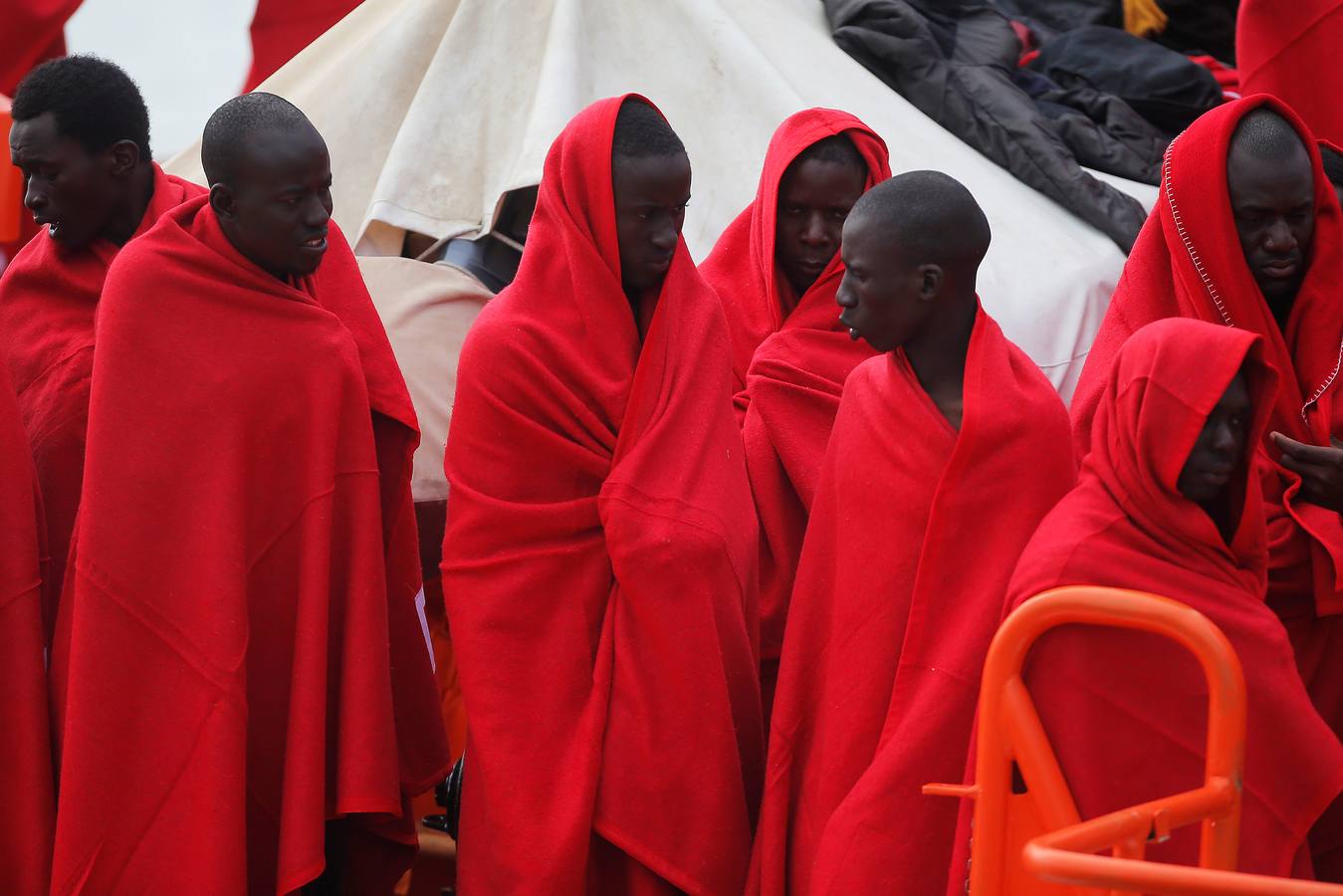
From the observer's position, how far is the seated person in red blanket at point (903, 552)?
120 inches

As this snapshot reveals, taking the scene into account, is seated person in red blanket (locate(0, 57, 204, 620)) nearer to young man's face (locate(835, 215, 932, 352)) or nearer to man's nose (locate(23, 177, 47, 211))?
man's nose (locate(23, 177, 47, 211))

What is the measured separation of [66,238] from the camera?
398cm

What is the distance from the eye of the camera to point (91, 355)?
3863mm

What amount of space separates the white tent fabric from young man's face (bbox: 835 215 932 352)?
87.6 inches

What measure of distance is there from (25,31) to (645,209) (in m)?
4.93

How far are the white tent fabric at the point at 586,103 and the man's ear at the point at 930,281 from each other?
2210 millimetres

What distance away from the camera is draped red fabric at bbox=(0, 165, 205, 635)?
3.85 meters

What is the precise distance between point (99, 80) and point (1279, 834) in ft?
9.89

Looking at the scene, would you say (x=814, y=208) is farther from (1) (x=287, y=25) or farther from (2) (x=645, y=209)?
(1) (x=287, y=25)

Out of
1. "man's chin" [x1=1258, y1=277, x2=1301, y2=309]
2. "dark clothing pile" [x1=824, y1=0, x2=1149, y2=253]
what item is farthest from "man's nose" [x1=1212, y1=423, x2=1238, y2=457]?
"dark clothing pile" [x1=824, y1=0, x2=1149, y2=253]

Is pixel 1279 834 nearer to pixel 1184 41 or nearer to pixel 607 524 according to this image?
pixel 607 524

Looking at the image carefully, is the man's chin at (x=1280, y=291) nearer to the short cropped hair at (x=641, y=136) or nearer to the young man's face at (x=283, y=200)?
the short cropped hair at (x=641, y=136)

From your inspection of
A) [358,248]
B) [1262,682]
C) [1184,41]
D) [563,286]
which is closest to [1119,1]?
[1184,41]

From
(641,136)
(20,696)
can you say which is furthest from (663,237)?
(20,696)
